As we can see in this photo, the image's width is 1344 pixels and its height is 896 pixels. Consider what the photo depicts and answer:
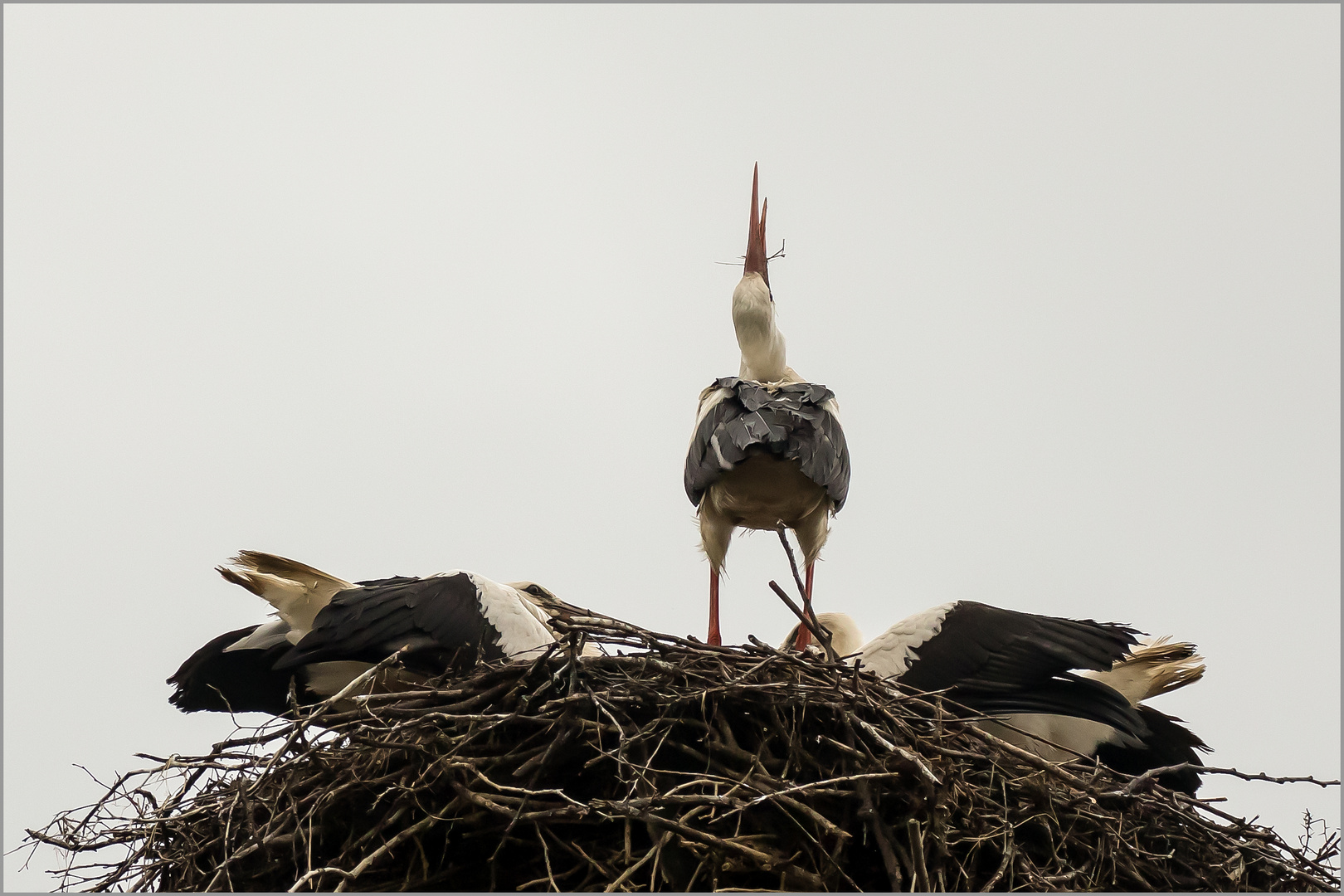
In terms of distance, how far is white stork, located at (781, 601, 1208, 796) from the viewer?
14.7ft

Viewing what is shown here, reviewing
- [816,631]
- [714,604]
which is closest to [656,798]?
[816,631]

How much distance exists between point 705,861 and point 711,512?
2365 mm

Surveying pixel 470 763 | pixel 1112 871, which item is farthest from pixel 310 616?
pixel 1112 871

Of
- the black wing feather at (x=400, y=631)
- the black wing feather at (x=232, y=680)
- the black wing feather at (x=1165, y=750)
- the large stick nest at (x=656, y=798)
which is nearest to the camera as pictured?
the large stick nest at (x=656, y=798)

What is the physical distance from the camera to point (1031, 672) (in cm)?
448

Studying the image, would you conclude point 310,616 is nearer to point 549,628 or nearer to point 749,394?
point 549,628

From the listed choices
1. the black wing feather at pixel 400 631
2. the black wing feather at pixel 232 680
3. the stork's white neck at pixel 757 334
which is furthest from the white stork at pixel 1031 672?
the black wing feather at pixel 232 680

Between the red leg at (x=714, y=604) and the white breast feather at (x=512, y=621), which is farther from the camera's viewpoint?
the red leg at (x=714, y=604)

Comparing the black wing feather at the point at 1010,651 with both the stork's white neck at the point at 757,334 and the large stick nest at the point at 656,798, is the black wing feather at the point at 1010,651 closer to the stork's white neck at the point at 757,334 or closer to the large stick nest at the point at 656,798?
the large stick nest at the point at 656,798

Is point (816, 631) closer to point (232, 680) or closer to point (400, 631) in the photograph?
point (400, 631)

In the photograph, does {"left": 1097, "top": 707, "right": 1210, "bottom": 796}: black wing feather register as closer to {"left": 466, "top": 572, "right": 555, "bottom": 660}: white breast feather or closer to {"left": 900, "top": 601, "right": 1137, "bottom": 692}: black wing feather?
{"left": 900, "top": 601, "right": 1137, "bottom": 692}: black wing feather

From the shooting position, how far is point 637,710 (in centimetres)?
365

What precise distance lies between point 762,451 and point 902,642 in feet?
2.97

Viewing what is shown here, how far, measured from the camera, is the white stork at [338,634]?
4.21 meters
